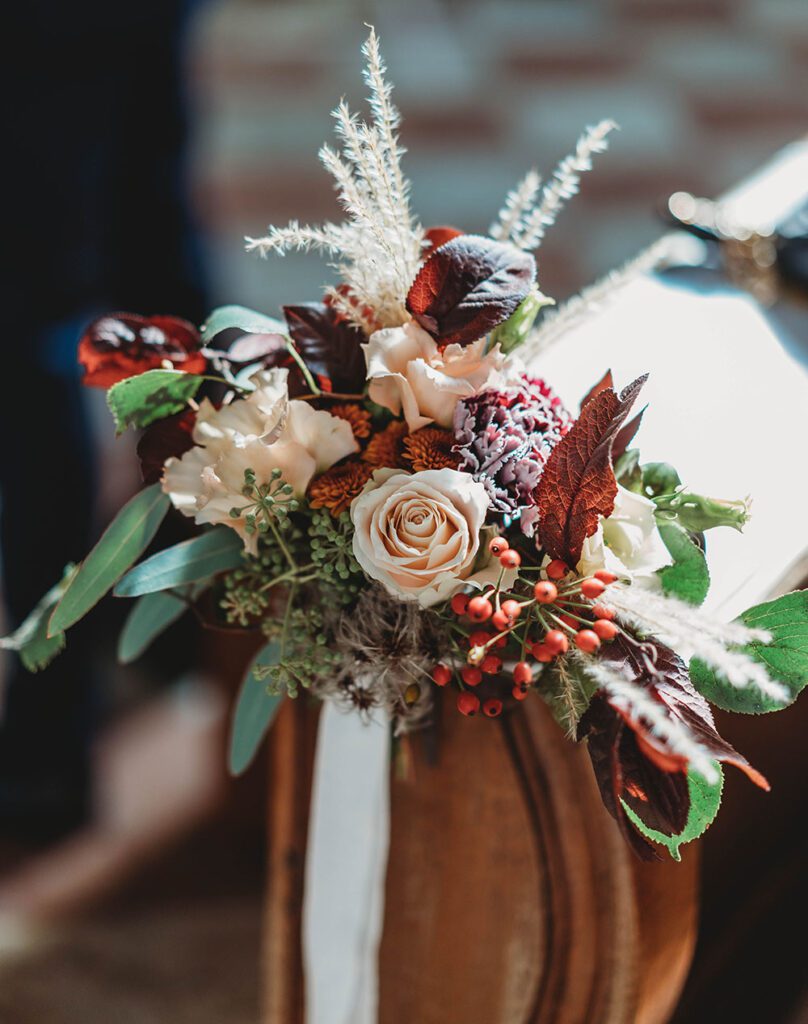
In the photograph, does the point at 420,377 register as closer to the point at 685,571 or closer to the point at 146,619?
the point at 685,571

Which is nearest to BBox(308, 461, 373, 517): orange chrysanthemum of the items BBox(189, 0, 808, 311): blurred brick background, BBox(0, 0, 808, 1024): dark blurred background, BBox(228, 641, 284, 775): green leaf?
BBox(228, 641, 284, 775): green leaf

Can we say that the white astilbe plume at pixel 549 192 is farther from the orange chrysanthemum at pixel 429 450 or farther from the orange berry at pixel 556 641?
the orange berry at pixel 556 641

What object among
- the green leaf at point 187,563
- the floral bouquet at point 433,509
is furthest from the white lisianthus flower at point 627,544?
the green leaf at point 187,563

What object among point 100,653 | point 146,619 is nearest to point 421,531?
point 146,619

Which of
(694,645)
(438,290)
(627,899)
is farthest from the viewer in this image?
(627,899)

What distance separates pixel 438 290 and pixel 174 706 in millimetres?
1892

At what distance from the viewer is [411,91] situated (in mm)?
4246

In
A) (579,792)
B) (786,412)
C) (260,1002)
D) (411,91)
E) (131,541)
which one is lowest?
(260,1002)

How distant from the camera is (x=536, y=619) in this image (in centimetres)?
63

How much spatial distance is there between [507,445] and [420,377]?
7cm

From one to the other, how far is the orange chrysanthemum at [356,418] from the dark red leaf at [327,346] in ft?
0.06

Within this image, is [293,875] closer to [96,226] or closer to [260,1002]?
[260,1002]

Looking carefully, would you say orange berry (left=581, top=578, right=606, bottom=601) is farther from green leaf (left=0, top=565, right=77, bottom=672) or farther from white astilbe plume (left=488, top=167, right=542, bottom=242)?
green leaf (left=0, top=565, right=77, bottom=672)

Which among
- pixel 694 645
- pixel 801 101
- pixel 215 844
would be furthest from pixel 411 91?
pixel 694 645
